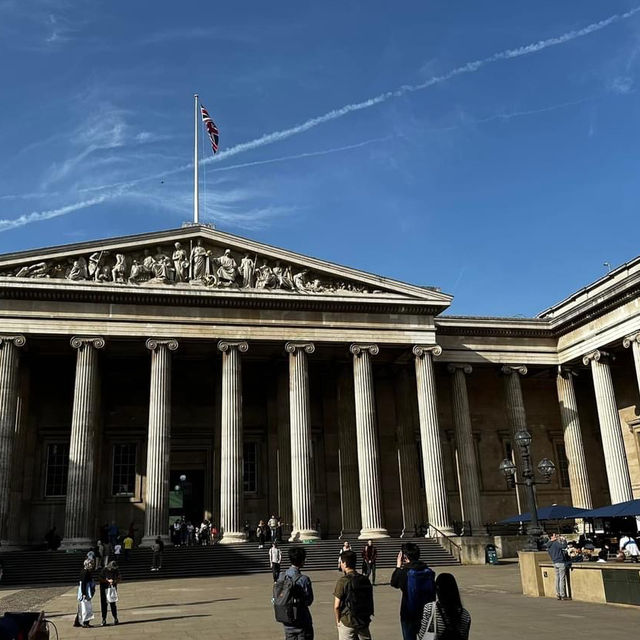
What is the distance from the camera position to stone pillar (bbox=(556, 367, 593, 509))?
1467 inches

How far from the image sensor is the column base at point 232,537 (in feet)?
98.3

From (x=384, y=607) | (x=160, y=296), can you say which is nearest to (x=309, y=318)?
(x=160, y=296)

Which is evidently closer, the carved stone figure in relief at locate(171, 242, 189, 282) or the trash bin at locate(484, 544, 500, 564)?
the trash bin at locate(484, 544, 500, 564)

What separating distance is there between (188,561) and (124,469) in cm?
1056

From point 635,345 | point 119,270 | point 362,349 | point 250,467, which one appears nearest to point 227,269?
point 119,270

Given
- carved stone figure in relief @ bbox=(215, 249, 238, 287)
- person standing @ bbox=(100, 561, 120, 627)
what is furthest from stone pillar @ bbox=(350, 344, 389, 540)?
person standing @ bbox=(100, 561, 120, 627)

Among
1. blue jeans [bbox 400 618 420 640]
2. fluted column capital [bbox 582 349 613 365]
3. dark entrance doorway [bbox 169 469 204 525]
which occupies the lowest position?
blue jeans [bbox 400 618 420 640]

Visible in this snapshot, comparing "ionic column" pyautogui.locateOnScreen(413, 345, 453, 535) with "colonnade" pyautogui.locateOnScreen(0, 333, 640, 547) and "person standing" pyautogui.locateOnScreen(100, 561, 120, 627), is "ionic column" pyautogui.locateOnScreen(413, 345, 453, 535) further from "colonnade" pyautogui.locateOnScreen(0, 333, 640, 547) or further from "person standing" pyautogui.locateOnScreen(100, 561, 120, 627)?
"person standing" pyautogui.locateOnScreen(100, 561, 120, 627)

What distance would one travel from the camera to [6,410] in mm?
29969

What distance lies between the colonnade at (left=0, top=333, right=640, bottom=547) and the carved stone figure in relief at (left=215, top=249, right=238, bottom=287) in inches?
111

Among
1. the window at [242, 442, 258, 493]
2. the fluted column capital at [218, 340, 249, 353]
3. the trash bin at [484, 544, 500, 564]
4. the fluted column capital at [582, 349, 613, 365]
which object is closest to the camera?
the trash bin at [484, 544, 500, 564]

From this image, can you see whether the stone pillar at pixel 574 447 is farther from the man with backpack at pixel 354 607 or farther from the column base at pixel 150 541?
the man with backpack at pixel 354 607

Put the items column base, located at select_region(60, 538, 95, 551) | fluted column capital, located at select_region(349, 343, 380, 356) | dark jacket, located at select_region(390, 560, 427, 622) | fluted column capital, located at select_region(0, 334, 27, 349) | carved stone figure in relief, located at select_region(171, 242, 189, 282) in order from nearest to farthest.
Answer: dark jacket, located at select_region(390, 560, 427, 622) < column base, located at select_region(60, 538, 95, 551) < fluted column capital, located at select_region(0, 334, 27, 349) < carved stone figure in relief, located at select_region(171, 242, 189, 282) < fluted column capital, located at select_region(349, 343, 380, 356)

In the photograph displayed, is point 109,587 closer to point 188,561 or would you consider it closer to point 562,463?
point 188,561
